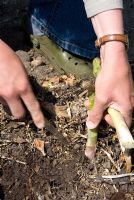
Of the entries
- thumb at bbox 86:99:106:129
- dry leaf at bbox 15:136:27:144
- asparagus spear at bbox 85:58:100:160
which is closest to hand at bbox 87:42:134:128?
thumb at bbox 86:99:106:129

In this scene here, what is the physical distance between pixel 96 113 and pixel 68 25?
0.65 meters

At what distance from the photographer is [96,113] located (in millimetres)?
1583

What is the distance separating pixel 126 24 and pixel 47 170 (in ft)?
3.21

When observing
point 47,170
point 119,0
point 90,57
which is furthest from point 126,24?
point 47,170

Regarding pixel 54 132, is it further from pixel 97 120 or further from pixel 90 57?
pixel 90 57

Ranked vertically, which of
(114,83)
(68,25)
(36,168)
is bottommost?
(36,168)

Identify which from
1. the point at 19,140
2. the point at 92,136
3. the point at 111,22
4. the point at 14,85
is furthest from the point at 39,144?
the point at 111,22

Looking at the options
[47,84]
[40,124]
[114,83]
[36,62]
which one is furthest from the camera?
[36,62]

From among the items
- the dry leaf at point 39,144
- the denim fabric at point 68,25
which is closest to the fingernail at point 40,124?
the dry leaf at point 39,144

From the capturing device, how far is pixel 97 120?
161cm

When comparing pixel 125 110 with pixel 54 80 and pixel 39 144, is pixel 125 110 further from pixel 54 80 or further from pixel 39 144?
pixel 54 80

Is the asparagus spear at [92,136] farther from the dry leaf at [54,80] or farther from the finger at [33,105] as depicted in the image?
the dry leaf at [54,80]

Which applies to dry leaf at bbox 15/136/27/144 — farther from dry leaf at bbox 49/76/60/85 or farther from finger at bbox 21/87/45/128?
dry leaf at bbox 49/76/60/85

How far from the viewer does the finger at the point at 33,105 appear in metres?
1.58
